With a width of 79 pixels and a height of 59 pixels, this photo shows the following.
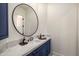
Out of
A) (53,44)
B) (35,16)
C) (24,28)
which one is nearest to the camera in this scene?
(24,28)

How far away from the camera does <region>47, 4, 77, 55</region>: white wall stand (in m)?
1.87

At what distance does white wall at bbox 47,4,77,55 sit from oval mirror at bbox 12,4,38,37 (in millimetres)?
348

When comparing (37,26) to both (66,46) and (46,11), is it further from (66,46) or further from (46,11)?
(66,46)

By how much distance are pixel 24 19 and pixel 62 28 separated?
73 cm

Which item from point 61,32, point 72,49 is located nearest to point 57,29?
point 61,32

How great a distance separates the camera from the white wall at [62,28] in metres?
1.87

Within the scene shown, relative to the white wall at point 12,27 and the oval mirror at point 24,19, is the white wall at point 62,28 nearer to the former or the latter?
the white wall at point 12,27

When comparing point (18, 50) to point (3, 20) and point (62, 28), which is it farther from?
point (62, 28)

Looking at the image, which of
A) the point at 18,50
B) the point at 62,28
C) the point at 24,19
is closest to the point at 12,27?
the point at 24,19

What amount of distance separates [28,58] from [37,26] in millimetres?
1063

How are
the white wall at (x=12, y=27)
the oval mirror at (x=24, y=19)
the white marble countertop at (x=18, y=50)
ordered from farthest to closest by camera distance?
1. the oval mirror at (x=24, y=19)
2. the white wall at (x=12, y=27)
3. the white marble countertop at (x=18, y=50)

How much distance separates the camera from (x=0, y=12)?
1.24 m

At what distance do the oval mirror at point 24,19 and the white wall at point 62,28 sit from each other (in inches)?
13.7

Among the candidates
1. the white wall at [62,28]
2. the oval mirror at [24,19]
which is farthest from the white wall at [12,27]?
the white wall at [62,28]
